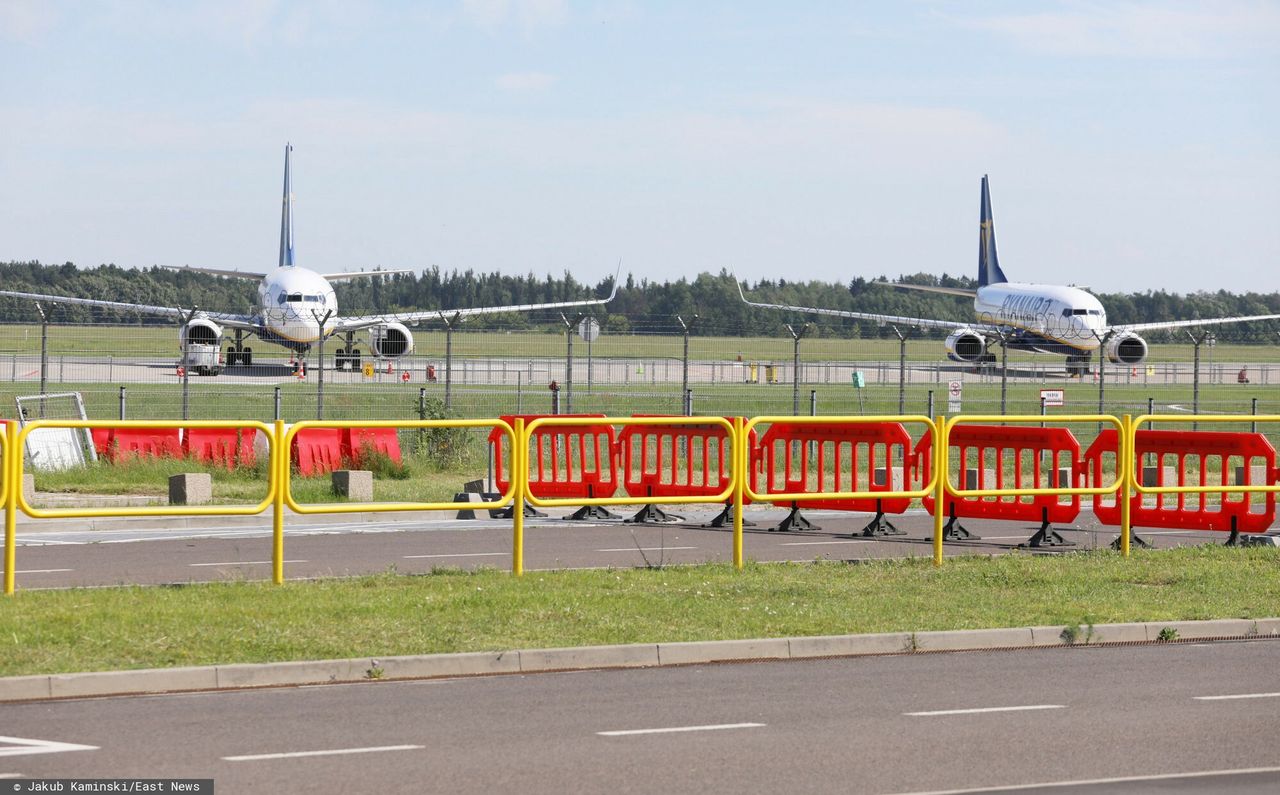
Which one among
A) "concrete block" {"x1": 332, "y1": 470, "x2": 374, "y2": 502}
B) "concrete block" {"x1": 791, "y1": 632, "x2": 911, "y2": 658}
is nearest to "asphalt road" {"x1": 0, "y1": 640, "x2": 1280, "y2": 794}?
"concrete block" {"x1": 791, "y1": 632, "x2": 911, "y2": 658}

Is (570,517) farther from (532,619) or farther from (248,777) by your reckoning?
(248,777)

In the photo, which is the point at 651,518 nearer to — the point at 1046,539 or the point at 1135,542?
the point at 1046,539

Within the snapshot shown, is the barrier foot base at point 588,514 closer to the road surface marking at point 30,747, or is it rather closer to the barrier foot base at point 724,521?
the barrier foot base at point 724,521

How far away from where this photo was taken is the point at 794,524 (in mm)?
19578

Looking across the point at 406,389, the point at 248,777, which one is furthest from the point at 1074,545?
the point at 406,389

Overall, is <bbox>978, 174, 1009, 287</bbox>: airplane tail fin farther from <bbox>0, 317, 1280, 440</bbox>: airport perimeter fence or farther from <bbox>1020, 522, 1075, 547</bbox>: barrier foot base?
<bbox>1020, 522, 1075, 547</bbox>: barrier foot base

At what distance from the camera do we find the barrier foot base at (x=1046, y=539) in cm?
1752

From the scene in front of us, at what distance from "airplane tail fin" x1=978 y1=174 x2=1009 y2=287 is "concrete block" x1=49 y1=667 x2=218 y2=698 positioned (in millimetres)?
73599

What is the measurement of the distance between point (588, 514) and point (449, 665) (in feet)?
33.4

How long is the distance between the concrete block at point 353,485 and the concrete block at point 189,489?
1572 mm

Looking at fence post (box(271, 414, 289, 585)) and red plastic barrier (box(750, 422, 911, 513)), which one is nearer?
fence post (box(271, 414, 289, 585))

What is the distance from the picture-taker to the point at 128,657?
10.1m

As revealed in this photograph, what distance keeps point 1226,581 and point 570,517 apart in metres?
8.28

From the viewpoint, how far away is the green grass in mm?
10531
